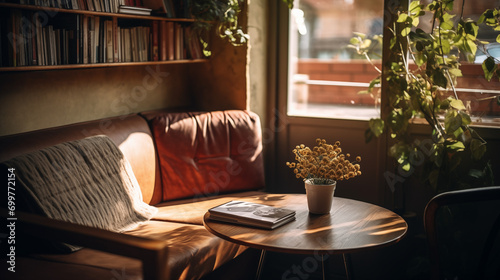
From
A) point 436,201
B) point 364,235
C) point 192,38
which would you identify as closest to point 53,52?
point 192,38

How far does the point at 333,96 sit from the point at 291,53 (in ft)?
1.30

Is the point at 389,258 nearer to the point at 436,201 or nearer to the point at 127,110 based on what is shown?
the point at 436,201

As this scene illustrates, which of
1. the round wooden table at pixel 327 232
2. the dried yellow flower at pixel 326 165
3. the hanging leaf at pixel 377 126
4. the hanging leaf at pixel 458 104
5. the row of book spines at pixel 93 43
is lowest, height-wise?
the round wooden table at pixel 327 232

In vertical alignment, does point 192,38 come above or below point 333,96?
above

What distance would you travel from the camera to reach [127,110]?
10.2 feet

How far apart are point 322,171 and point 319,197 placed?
0.37 feet

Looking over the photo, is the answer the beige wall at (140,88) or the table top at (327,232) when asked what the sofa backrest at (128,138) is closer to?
the beige wall at (140,88)

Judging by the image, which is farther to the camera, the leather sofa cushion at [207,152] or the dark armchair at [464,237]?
the leather sofa cushion at [207,152]

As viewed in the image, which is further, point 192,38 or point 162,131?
point 192,38

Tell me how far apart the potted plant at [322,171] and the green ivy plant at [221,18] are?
1.17 m

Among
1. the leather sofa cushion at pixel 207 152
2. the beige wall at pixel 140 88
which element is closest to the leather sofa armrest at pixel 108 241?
the beige wall at pixel 140 88

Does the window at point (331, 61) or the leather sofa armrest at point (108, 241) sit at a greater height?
the window at point (331, 61)

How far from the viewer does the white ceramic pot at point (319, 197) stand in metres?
2.21

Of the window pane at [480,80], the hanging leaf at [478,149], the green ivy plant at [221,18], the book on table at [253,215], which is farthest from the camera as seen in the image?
the green ivy plant at [221,18]
